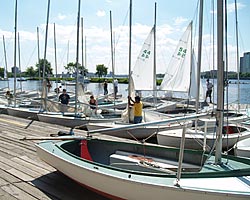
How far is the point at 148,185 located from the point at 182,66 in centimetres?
1329

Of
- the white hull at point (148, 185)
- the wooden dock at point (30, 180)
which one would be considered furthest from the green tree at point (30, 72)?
the white hull at point (148, 185)

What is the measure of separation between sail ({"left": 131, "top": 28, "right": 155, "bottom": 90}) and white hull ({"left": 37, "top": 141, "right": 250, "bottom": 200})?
40.0 ft

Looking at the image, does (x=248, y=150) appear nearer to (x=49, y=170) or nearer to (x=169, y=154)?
(x=169, y=154)

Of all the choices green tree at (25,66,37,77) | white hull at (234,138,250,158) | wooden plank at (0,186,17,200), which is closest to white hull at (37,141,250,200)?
wooden plank at (0,186,17,200)

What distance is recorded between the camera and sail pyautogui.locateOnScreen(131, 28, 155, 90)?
52.3 ft

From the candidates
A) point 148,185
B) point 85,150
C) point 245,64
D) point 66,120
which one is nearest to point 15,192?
point 85,150

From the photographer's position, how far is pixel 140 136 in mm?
9125

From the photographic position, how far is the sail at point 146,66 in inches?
628

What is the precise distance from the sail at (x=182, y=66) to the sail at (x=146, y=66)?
4.19 feet

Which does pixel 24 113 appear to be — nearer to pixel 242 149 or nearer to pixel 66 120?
pixel 66 120

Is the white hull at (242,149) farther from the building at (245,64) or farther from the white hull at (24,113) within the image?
the building at (245,64)

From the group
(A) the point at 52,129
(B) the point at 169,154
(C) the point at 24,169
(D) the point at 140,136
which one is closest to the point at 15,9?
(A) the point at 52,129

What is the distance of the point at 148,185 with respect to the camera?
10.3 feet

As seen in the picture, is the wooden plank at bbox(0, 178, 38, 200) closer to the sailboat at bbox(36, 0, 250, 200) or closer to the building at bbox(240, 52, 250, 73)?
the sailboat at bbox(36, 0, 250, 200)
